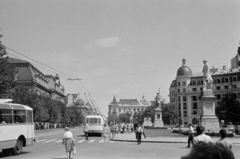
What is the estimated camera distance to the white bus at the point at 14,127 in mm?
17984

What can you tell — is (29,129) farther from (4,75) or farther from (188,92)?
(188,92)

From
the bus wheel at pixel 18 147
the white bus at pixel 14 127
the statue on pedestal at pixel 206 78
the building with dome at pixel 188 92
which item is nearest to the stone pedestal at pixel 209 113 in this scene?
the statue on pedestal at pixel 206 78

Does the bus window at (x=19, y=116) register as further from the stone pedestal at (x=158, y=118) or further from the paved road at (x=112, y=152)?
the stone pedestal at (x=158, y=118)

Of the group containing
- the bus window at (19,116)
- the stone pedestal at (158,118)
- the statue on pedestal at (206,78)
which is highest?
the statue on pedestal at (206,78)

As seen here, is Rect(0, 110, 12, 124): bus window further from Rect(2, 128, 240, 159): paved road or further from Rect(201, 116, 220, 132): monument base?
Rect(201, 116, 220, 132): monument base

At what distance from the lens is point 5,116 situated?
18.3 metres

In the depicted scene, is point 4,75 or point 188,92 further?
point 188,92

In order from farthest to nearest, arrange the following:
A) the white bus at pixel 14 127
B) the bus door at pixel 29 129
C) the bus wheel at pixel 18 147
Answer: the bus door at pixel 29 129 → the bus wheel at pixel 18 147 → the white bus at pixel 14 127

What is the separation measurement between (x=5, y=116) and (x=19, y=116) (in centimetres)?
150

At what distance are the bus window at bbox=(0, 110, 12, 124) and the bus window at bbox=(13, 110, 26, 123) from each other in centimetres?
49

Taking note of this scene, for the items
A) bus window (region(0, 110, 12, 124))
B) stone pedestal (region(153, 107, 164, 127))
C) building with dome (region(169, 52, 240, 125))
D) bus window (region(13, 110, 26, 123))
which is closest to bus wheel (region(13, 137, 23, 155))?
bus window (region(13, 110, 26, 123))

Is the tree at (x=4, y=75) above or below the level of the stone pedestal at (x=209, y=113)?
above

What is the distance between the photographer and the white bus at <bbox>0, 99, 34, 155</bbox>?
18.0 m

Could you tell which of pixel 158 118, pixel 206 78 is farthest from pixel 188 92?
pixel 206 78
